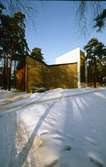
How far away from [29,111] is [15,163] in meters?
0.84

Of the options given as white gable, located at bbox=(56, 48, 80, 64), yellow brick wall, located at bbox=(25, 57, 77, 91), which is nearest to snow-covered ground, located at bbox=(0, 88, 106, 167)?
yellow brick wall, located at bbox=(25, 57, 77, 91)

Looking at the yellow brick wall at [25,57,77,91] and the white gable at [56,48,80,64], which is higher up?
the white gable at [56,48,80,64]

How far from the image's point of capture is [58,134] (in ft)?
7.50

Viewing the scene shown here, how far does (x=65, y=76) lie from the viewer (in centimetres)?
1975

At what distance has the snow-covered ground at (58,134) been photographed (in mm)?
1980

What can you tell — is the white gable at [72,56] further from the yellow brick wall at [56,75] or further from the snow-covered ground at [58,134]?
the snow-covered ground at [58,134]

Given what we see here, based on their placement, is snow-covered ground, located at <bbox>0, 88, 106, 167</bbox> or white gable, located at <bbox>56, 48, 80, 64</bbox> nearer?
snow-covered ground, located at <bbox>0, 88, 106, 167</bbox>

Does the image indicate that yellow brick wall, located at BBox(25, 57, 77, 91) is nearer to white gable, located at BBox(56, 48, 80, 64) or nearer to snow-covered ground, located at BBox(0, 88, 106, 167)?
white gable, located at BBox(56, 48, 80, 64)

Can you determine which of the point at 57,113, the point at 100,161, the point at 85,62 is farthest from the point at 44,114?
the point at 85,62

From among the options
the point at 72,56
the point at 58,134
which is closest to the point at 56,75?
the point at 72,56

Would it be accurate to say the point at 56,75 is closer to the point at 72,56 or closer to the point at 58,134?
the point at 72,56

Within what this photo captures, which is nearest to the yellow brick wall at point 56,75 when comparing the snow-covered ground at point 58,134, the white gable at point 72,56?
the white gable at point 72,56

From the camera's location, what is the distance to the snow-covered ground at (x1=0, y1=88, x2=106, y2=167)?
1980 mm

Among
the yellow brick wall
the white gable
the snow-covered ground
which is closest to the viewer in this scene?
the snow-covered ground
